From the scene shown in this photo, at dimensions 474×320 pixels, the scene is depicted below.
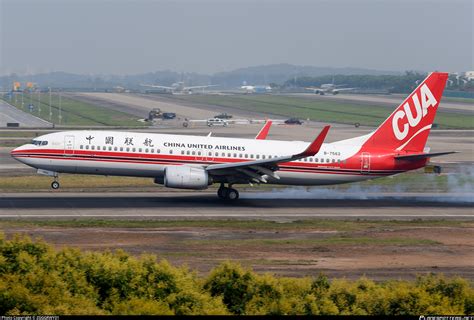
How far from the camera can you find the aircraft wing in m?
45.9

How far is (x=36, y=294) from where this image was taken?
67.5ft

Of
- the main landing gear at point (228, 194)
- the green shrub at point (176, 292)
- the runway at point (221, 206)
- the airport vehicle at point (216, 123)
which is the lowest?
the airport vehicle at point (216, 123)

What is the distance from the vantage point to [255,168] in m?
47.7

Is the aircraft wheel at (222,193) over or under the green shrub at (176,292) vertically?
under

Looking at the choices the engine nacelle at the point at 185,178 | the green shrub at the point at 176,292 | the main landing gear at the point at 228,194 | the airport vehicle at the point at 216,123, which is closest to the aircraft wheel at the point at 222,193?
the main landing gear at the point at 228,194

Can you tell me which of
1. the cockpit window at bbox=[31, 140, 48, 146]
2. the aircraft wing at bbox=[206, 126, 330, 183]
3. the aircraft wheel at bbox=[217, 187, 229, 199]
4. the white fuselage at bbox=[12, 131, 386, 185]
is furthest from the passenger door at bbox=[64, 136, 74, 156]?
the aircraft wheel at bbox=[217, 187, 229, 199]

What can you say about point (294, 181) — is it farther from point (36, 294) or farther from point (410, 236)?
point (36, 294)

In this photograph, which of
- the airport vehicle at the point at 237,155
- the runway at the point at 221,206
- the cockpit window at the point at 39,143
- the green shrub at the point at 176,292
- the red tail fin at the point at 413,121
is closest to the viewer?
the green shrub at the point at 176,292

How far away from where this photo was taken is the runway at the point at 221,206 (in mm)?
43562

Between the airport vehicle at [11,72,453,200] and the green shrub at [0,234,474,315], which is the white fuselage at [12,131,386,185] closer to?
the airport vehicle at [11,72,453,200]

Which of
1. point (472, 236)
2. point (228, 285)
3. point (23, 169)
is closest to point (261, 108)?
point (23, 169)

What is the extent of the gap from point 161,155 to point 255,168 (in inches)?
221

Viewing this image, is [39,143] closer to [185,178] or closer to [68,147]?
[68,147]

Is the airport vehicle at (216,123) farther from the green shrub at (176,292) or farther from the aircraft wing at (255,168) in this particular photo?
the green shrub at (176,292)
